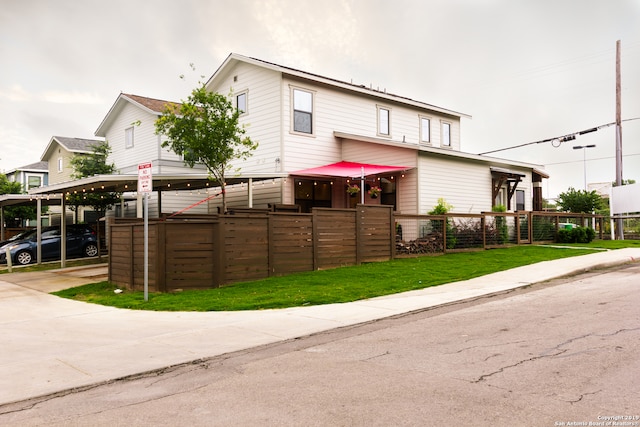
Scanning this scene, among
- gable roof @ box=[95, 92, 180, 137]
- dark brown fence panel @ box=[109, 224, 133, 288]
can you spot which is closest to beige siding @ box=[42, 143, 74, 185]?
gable roof @ box=[95, 92, 180, 137]

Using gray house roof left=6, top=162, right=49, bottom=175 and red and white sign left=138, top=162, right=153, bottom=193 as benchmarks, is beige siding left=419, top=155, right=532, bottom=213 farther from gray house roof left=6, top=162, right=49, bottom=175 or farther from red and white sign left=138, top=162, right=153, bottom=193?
gray house roof left=6, top=162, right=49, bottom=175

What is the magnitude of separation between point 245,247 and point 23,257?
13326mm

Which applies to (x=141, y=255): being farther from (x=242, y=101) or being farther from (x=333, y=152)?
(x=242, y=101)

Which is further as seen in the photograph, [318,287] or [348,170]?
[348,170]

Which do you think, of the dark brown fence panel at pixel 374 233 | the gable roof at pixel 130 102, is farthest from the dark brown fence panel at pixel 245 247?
the gable roof at pixel 130 102

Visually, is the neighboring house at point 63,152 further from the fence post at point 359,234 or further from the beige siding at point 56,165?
the fence post at point 359,234

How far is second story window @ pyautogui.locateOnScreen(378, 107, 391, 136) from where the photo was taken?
76.0 feet

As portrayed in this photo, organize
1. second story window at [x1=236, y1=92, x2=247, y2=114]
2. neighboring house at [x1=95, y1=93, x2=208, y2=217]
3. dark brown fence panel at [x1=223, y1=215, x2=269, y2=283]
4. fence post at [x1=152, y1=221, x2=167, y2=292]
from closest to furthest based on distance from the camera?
fence post at [x1=152, y1=221, x2=167, y2=292], dark brown fence panel at [x1=223, y1=215, x2=269, y2=283], second story window at [x1=236, y1=92, x2=247, y2=114], neighboring house at [x1=95, y1=93, x2=208, y2=217]

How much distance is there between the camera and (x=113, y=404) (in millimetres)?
4699

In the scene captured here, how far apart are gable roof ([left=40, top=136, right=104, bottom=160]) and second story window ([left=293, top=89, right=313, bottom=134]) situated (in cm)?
1852

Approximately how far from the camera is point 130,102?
1081 inches

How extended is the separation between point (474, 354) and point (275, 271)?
8005mm

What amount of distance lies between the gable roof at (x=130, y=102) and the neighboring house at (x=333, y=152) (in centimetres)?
443

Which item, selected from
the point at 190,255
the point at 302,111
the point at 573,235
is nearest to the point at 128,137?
the point at 302,111
